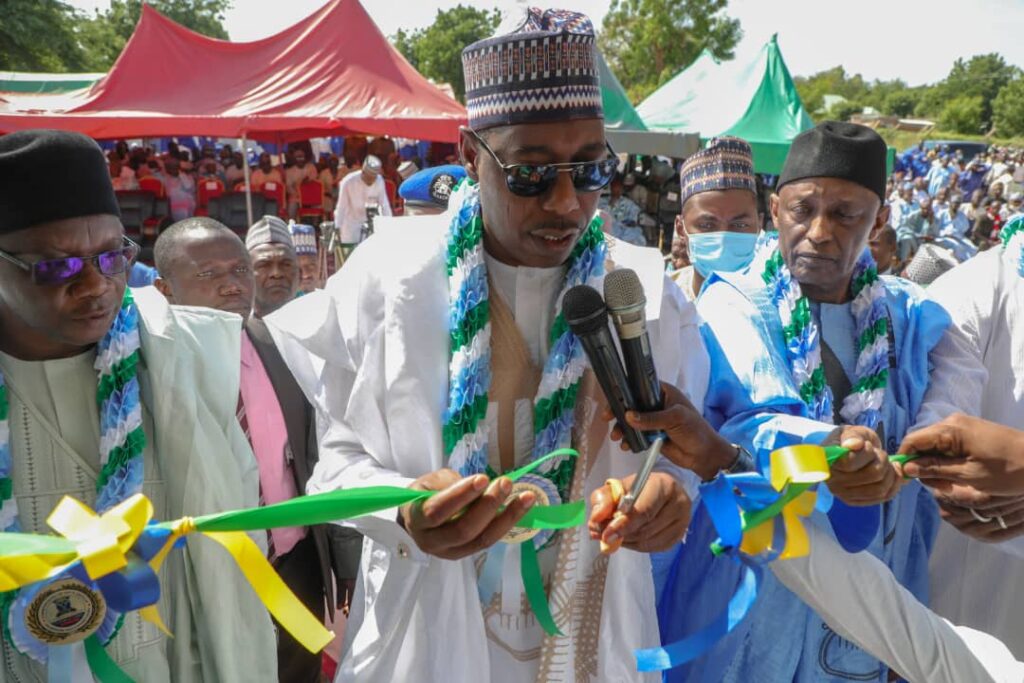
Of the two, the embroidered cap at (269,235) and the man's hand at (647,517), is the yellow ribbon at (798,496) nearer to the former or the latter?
the man's hand at (647,517)

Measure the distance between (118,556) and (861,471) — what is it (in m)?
1.68

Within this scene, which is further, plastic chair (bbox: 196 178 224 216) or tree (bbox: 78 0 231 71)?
tree (bbox: 78 0 231 71)

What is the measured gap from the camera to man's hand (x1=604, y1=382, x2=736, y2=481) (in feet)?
5.59

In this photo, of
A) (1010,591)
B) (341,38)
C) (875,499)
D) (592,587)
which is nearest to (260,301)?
(592,587)

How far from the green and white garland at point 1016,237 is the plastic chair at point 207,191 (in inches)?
609

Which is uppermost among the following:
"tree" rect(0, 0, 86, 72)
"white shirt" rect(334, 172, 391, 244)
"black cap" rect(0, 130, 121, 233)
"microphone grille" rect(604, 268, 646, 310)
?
"tree" rect(0, 0, 86, 72)

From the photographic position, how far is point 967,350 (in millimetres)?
2480

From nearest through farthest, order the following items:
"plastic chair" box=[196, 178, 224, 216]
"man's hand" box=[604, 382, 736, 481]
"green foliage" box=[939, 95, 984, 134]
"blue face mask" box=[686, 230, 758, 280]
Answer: "man's hand" box=[604, 382, 736, 481], "blue face mask" box=[686, 230, 758, 280], "plastic chair" box=[196, 178, 224, 216], "green foliage" box=[939, 95, 984, 134]

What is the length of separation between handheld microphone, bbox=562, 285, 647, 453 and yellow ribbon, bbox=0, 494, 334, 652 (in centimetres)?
77

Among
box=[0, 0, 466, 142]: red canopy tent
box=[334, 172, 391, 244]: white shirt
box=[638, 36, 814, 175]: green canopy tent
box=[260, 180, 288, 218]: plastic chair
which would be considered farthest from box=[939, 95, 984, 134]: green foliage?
box=[334, 172, 391, 244]: white shirt

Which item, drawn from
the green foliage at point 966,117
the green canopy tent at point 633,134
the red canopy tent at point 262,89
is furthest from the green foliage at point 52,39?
the green foliage at point 966,117

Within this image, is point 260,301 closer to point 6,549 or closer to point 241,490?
point 241,490

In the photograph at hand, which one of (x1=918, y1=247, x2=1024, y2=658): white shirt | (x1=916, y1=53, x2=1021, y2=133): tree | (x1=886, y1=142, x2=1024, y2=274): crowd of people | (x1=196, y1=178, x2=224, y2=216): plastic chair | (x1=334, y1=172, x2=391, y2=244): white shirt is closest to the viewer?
(x1=918, y1=247, x2=1024, y2=658): white shirt

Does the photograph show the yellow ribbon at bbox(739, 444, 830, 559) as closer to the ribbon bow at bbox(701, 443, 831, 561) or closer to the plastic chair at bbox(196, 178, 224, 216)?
the ribbon bow at bbox(701, 443, 831, 561)
